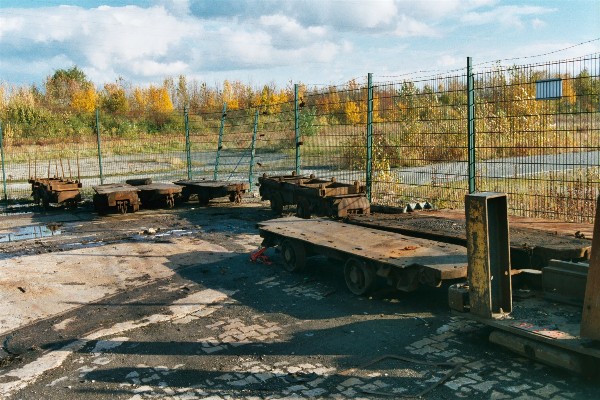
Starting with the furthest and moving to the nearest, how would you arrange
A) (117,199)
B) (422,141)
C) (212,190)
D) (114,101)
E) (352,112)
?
(114,101) < (212,190) < (117,199) < (352,112) < (422,141)

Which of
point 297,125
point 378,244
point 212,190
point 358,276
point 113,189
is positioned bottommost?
point 358,276

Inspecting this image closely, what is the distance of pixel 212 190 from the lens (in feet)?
50.7

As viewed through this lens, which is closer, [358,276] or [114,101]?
[358,276]

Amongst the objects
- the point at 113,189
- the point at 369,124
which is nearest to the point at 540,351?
the point at 369,124

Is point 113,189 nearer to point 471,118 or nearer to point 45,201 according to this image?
point 45,201

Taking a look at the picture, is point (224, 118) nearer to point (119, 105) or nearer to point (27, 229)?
point (27, 229)

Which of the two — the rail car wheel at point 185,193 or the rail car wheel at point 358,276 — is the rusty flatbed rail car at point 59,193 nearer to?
the rail car wheel at point 185,193

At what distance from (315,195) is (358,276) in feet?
15.3

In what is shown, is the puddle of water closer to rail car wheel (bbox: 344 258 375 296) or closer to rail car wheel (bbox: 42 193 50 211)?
rail car wheel (bbox: 42 193 50 211)

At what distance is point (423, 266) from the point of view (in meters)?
6.32

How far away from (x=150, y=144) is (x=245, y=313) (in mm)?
20511

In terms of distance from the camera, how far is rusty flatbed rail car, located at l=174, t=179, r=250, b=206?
15305 millimetres

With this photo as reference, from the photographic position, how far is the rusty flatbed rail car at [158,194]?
1511 centimetres

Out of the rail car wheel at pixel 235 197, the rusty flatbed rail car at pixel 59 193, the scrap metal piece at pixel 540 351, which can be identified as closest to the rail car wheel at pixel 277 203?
the rail car wheel at pixel 235 197
